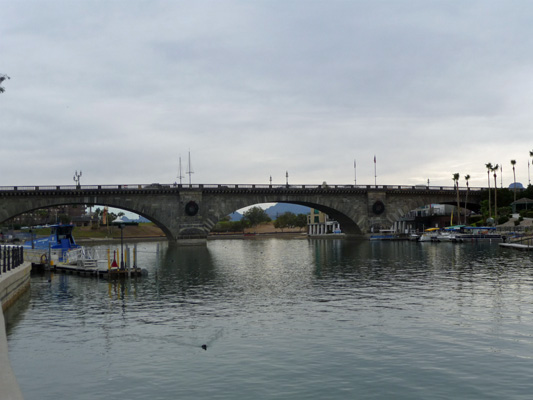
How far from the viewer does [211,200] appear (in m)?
97.8

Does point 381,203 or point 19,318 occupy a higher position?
point 381,203

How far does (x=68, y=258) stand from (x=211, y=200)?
4533 centimetres

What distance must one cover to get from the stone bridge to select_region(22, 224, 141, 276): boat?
23.3 metres

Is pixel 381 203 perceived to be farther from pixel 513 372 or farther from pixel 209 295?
pixel 513 372

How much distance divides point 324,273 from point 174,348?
96.9ft

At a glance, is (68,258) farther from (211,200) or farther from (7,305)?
(211,200)

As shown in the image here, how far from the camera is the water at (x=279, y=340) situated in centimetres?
1636

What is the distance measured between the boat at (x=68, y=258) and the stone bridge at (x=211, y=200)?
23344 millimetres

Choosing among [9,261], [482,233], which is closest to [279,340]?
[9,261]

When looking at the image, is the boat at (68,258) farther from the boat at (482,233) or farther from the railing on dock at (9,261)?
the boat at (482,233)

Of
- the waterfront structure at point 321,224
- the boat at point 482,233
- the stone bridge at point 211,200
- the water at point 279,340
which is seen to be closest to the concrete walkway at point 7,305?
the water at point 279,340

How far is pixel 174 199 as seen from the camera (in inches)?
3733

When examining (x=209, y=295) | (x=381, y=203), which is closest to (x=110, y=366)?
(x=209, y=295)

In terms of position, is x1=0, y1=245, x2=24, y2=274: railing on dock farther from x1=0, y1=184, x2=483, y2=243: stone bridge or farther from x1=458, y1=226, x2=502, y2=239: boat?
x1=458, y1=226, x2=502, y2=239: boat
